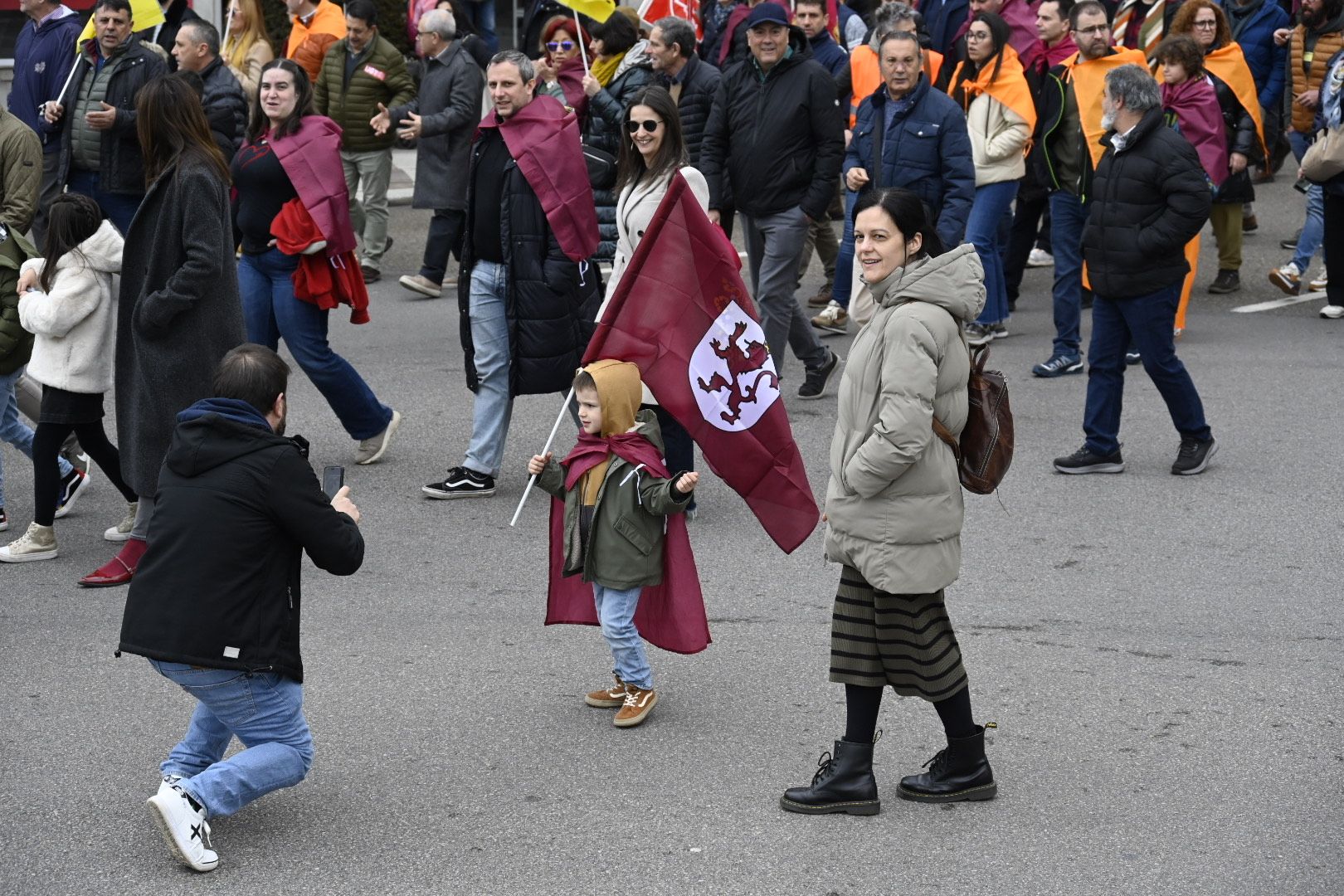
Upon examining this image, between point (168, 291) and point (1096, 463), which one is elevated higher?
point (168, 291)

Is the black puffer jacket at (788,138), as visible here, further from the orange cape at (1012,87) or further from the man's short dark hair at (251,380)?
the man's short dark hair at (251,380)

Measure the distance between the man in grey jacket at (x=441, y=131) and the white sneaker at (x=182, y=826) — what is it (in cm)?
782

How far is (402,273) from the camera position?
13.2m

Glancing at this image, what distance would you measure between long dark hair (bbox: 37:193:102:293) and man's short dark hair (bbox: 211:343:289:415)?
2.58 meters

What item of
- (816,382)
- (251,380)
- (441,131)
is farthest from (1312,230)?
(251,380)

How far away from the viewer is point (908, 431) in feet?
14.9

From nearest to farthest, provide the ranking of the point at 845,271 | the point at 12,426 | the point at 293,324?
1. the point at 12,426
2. the point at 293,324
3. the point at 845,271

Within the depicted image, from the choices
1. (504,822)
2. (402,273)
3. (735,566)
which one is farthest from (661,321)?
(402,273)

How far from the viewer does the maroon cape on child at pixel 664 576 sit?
5.33 m

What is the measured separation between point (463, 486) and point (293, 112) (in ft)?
6.00

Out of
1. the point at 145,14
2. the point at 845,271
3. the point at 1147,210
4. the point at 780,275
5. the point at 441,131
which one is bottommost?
the point at 845,271

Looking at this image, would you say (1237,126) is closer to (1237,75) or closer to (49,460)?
(1237,75)

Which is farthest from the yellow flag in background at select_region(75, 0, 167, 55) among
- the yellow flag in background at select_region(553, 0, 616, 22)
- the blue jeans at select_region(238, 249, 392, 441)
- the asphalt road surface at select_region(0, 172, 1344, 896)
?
the asphalt road surface at select_region(0, 172, 1344, 896)

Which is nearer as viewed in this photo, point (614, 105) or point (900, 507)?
point (900, 507)
